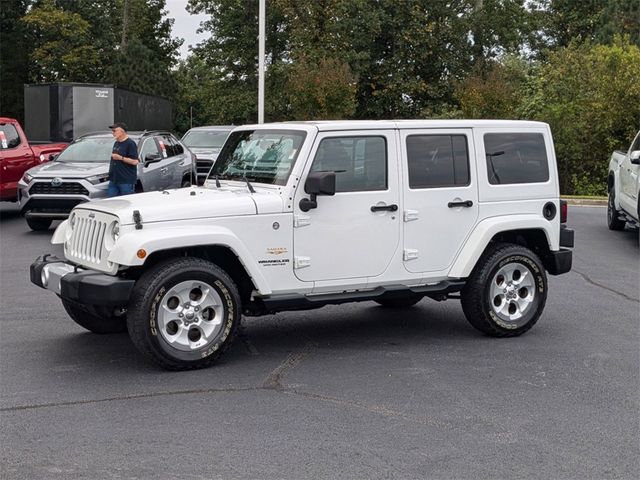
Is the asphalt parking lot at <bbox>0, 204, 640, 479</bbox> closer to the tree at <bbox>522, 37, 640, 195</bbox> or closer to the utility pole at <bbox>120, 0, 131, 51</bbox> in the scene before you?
the tree at <bbox>522, 37, 640, 195</bbox>

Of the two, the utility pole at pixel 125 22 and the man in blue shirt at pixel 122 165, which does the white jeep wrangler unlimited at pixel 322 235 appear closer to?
the man in blue shirt at pixel 122 165

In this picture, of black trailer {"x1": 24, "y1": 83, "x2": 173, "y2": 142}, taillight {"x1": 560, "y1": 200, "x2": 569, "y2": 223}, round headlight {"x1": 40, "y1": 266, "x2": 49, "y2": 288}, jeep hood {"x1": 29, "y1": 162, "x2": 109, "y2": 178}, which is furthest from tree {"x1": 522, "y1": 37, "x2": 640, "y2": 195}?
round headlight {"x1": 40, "y1": 266, "x2": 49, "y2": 288}

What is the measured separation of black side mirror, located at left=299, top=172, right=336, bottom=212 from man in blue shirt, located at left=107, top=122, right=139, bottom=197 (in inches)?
283

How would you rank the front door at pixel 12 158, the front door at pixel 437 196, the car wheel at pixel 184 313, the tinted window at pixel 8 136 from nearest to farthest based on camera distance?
the car wheel at pixel 184 313 < the front door at pixel 437 196 < the front door at pixel 12 158 < the tinted window at pixel 8 136

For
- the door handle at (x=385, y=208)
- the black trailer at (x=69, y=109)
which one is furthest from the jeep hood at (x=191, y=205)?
the black trailer at (x=69, y=109)

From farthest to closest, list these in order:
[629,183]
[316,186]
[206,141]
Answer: [206,141]
[629,183]
[316,186]

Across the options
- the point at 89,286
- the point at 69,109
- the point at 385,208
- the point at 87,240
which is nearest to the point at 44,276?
the point at 87,240

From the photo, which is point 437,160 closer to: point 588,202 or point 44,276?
point 44,276

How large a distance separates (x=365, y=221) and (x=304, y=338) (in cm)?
128

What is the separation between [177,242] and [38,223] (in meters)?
10.6

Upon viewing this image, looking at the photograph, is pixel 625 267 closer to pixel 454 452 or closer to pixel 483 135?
pixel 483 135

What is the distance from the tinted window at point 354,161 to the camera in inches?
297

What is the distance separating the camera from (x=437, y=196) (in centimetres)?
796

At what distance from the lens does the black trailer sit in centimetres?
2641
